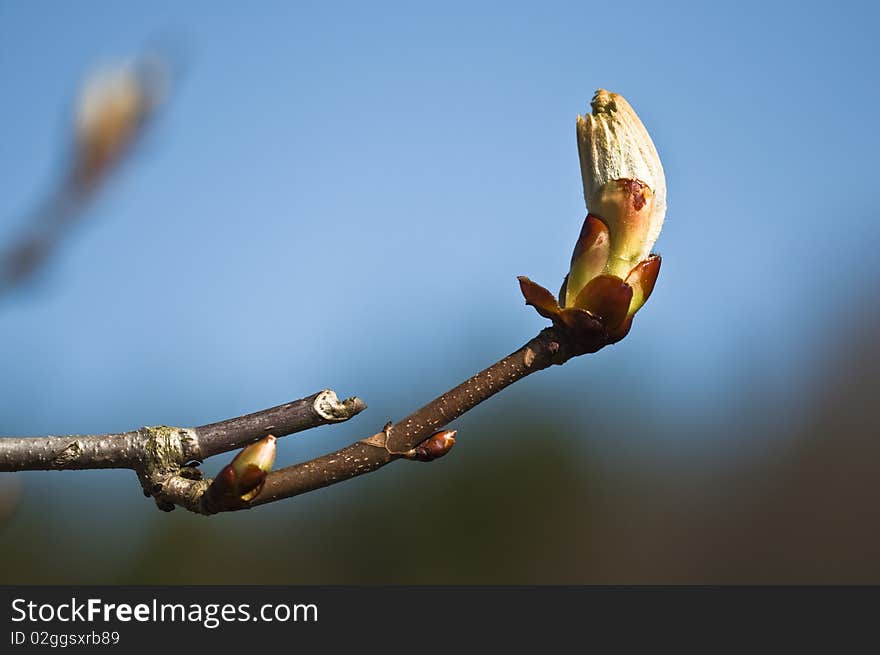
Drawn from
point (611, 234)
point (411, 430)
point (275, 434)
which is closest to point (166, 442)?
point (275, 434)

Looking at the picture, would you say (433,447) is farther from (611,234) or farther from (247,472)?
(611,234)

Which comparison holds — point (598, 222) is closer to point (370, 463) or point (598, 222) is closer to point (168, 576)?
point (370, 463)

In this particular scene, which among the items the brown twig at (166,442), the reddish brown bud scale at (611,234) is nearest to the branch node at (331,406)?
the brown twig at (166,442)

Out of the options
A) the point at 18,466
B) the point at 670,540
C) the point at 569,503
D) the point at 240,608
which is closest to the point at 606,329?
the point at 18,466

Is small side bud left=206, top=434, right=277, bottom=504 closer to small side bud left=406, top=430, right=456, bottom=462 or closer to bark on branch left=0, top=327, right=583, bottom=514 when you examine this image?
bark on branch left=0, top=327, right=583, bottom=514

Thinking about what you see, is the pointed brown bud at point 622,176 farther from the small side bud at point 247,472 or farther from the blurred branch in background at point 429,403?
the small side bud at point 247,472

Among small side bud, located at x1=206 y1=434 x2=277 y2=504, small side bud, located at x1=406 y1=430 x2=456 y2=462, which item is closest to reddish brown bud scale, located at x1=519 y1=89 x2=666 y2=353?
small side bud, located at x1=406 y1=430 x2=456 y2=462
